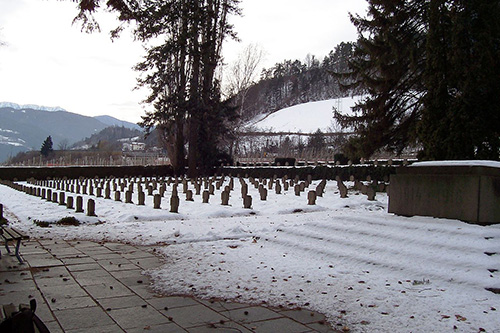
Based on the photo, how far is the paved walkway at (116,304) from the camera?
400cm

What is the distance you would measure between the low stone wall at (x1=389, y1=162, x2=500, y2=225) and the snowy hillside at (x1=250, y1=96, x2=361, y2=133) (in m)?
77.7

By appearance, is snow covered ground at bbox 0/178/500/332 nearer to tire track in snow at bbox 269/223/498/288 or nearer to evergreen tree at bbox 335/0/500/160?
tire track in snow at bbox 269/223/498/288

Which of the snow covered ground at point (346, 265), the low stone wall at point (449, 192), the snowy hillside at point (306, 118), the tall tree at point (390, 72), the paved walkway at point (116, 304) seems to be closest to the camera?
the paved walkway at point (116, 304)

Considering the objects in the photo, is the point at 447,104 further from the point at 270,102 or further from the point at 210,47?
the point at 270,102

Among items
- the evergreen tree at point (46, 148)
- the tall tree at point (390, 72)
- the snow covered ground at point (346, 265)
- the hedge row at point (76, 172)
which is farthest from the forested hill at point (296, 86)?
the snow covered ground at point (346, 265)

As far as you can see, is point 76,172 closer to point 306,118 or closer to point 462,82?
point 462,82

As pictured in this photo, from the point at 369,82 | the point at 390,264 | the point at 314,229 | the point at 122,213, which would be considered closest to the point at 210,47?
the point at 369,82

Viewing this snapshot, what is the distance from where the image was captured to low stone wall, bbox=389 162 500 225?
6840 millimetres

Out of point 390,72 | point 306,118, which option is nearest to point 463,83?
point 390,72

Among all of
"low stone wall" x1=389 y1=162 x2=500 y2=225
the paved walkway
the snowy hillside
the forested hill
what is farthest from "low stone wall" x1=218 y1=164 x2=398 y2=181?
the forested hill

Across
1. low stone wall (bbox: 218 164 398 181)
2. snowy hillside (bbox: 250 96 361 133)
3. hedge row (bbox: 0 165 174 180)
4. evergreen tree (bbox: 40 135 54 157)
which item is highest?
snowy hillside (bbox: 250 96 361 133)

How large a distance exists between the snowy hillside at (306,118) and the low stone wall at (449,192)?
255 ft

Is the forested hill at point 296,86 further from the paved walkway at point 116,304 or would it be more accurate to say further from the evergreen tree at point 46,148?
the paved walkway at point 116,304

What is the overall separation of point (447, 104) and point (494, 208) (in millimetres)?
5481
